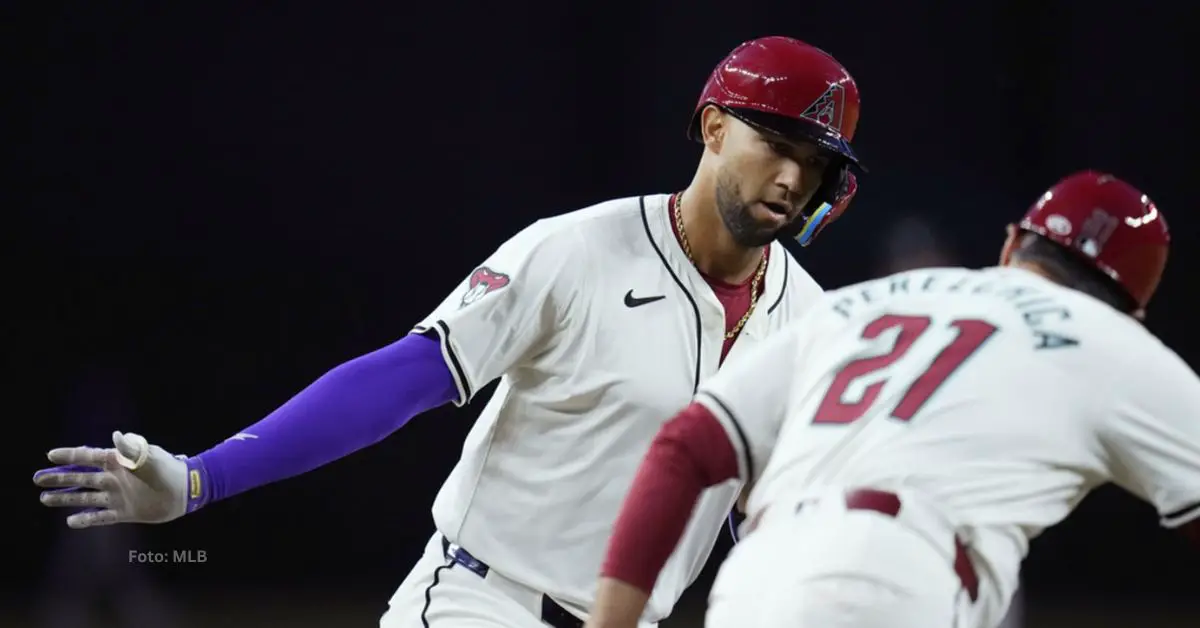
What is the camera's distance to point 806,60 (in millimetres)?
3152

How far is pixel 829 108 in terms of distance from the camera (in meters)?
3.12

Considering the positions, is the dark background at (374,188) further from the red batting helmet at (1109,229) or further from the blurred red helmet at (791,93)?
the red batting helmet at (1109,229)

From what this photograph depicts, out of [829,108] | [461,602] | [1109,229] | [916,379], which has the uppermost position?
[829,108]

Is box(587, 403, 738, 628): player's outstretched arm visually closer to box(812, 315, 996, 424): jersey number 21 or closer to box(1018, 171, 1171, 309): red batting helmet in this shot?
box(812, 315, 996, 424): jersey number 21

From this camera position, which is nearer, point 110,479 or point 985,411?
point 985,411

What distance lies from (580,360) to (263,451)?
663 millimetres

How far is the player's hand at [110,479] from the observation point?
2441 mm

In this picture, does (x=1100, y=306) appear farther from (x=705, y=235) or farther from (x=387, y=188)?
(x=387, y=188)

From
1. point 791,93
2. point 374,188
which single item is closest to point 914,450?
point 791,93

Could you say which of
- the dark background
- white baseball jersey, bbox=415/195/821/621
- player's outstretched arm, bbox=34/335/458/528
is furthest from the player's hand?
the dark background

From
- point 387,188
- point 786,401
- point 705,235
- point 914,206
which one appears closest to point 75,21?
point 387,188

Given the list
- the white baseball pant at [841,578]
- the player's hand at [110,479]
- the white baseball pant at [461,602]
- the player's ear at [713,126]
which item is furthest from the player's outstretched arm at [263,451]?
the white baseball pant at [841,578]

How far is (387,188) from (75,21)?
1.66 meters

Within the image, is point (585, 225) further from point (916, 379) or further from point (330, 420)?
point (916, 379)
